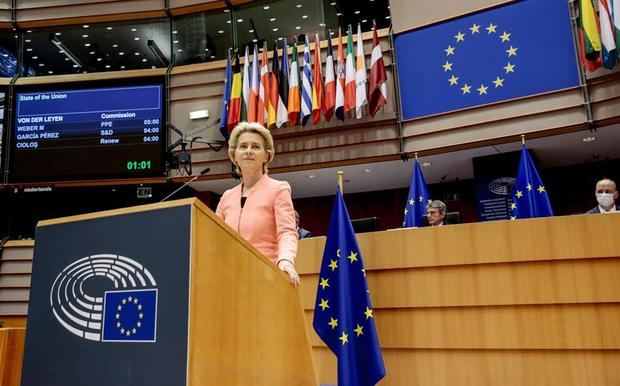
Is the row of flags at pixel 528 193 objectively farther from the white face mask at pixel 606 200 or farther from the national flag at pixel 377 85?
the national flag at pixel 377 85

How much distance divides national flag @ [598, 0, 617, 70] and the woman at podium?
513cm

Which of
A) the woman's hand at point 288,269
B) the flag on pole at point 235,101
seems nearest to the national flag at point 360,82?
the flag on pole at point 235,101

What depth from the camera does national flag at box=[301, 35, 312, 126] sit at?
24.3 ft

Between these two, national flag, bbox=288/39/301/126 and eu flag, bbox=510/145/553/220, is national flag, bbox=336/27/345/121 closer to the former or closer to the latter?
national flag, bbox=288/39/301/126

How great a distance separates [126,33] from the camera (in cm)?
877

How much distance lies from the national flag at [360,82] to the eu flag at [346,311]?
425cm

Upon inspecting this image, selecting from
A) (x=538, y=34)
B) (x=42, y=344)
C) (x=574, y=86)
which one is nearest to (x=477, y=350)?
(x=42, y=344)

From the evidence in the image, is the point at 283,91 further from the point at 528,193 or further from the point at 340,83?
the point at 528,193

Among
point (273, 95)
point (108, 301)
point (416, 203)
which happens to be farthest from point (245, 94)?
point (108, 301)

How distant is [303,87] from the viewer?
7480 millimetres

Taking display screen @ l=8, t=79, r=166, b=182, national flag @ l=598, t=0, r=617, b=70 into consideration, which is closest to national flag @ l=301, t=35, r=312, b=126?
display screen @ l=8, t=79, r=166, b=182

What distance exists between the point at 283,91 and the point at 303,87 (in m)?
0.37

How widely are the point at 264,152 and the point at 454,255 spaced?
131 cm

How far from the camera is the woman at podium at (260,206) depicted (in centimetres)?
200
